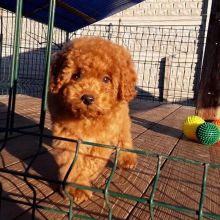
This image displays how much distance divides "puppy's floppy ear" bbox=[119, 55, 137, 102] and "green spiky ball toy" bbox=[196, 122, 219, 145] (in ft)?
4.23

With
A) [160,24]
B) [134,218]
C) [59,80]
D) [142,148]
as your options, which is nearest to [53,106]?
[59,80]

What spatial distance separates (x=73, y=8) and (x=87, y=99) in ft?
12.7

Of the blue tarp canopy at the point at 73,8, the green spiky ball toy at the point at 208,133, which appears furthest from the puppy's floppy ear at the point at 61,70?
the blue tarp canopy at the point at 73,8

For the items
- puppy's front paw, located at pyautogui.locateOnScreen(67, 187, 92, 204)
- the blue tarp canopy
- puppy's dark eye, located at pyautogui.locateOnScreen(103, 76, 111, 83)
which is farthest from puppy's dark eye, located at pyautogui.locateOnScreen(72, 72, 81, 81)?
the blue tarp canopy

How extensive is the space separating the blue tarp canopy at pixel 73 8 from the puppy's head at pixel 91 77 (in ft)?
9.54

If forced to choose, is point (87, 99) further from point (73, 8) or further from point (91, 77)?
point (73, 8)

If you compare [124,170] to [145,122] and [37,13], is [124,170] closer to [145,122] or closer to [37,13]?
[145,122]

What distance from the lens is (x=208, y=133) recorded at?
130 inches

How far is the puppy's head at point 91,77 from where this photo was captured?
6.38 feet

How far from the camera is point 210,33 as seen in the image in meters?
4.01

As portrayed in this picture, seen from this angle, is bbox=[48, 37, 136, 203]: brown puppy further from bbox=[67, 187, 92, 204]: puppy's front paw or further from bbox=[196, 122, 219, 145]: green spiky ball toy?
bbox=[196, 122, 219, 145]: green spiky ball toy

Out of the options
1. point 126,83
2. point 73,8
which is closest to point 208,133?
point 126,83

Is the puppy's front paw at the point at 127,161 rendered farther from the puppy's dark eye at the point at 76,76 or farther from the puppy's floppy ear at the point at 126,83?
the puppy's dark eye at the point at 76,76

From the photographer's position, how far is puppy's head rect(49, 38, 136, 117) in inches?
76.5
